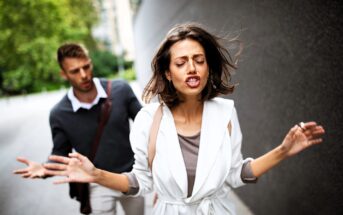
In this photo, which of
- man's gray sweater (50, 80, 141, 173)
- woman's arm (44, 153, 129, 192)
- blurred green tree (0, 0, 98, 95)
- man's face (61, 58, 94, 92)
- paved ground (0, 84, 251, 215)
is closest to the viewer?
woman's arm (44, 153, 129, 192)

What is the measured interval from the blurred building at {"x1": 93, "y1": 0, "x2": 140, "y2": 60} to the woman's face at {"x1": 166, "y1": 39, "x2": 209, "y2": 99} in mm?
44345

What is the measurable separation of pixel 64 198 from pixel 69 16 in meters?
41.3

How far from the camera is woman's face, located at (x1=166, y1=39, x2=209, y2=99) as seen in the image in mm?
1806

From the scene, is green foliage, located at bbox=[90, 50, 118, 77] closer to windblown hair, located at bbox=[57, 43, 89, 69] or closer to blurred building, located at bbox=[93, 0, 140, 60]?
blurred building, located at bbox=[93, 0, 140, 60]

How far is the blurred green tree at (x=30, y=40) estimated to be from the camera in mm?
30875

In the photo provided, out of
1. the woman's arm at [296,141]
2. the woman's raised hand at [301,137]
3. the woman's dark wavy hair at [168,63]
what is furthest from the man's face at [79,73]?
the woman's raised hand at [301,137]

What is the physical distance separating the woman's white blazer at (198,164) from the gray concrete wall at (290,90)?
0.71 metres

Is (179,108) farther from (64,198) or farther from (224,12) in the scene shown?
(64,198)

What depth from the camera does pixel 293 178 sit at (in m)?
2.68

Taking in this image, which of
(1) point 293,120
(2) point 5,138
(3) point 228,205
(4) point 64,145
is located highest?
(1) point 293,120

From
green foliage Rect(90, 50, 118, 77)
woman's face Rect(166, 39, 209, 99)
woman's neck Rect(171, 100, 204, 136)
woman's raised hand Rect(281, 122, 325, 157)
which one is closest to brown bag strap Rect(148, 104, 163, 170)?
woman's neck Rect(171, 100, 204, 136)

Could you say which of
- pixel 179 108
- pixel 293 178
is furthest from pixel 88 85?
pixel 293 178

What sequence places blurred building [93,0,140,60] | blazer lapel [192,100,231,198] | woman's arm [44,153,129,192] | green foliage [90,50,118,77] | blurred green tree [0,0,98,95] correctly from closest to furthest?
woman's arm [44,153,129,192], blazer lapel [192,100,231,198], blurred green tree [0,0,98,95], green foliage [90,50,118,77], blurred building [93,0,140,60]

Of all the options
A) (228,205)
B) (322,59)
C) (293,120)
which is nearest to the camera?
(228,205)
